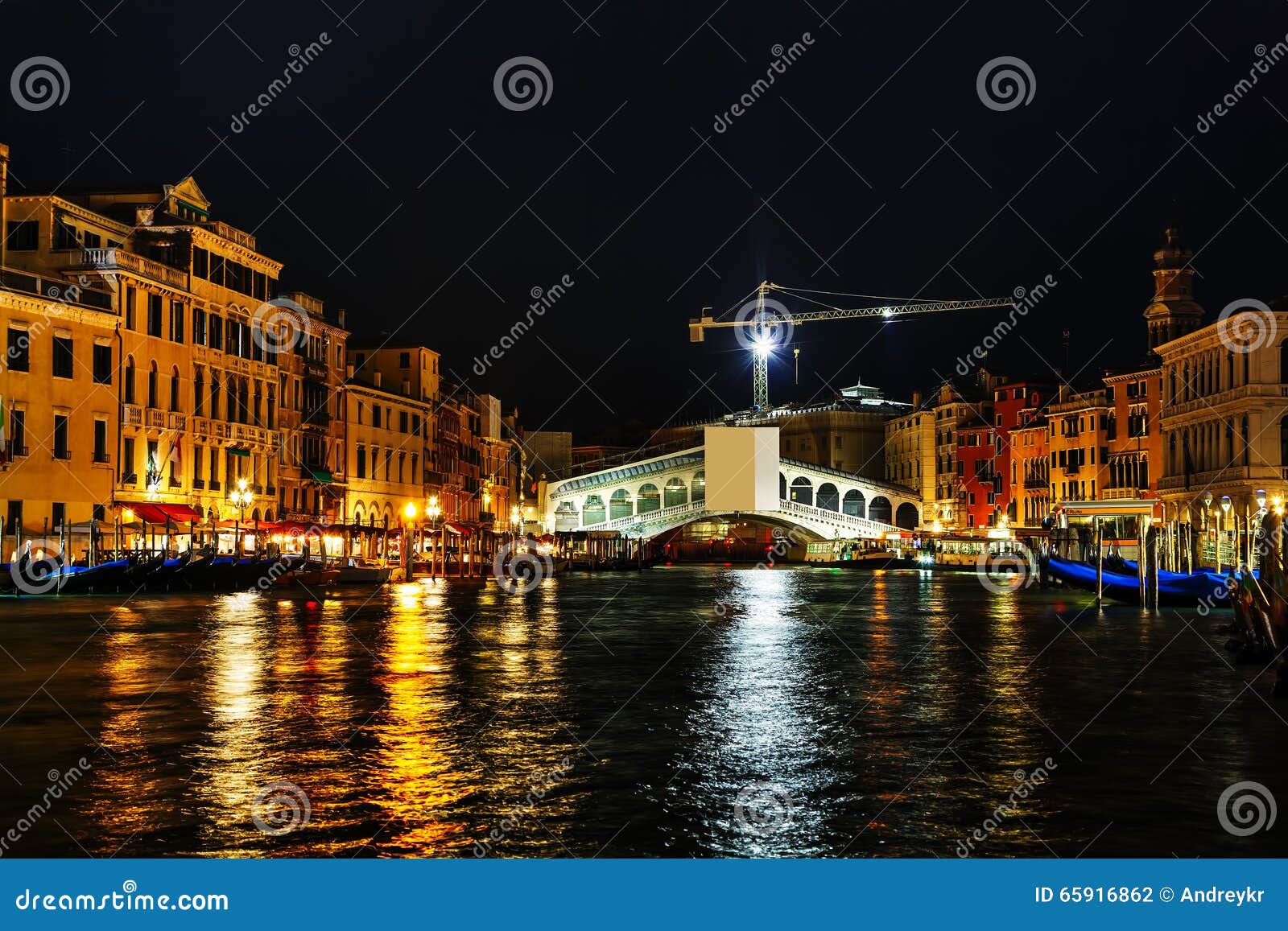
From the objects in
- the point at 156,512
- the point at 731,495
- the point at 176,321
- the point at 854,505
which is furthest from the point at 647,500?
the point at 156,512

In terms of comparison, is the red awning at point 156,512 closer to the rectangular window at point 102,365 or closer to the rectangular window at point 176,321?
the rectangular window at point 102,365

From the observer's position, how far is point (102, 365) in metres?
39.2

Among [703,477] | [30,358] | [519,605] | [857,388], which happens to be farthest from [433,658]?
[857,388]

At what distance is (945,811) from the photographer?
805cm

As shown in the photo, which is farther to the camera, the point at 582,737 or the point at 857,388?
the point at 857,388

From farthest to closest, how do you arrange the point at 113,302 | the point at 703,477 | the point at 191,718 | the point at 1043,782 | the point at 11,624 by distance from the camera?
1. the point at 703,477
2. the point at 113,302
3. the point at 11,624
4. the point at 191,718
5. the point at 1043,782

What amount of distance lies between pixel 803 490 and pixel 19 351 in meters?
74.3

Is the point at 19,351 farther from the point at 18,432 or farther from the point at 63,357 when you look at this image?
the point at 18,432

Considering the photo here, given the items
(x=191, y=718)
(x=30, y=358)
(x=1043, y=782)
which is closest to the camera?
(x=1043, y=782)

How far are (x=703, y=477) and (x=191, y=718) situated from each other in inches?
3740

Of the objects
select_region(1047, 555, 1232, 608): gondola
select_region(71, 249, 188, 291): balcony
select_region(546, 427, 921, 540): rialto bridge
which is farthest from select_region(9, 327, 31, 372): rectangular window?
select_region(546, 427, 921, 540): rialto bridge

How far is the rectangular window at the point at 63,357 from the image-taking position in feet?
121

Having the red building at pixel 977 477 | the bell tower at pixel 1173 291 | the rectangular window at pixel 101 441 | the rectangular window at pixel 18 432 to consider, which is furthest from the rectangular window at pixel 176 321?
the red building at pixel 977 477

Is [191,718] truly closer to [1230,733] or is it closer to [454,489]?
[1230,733]
